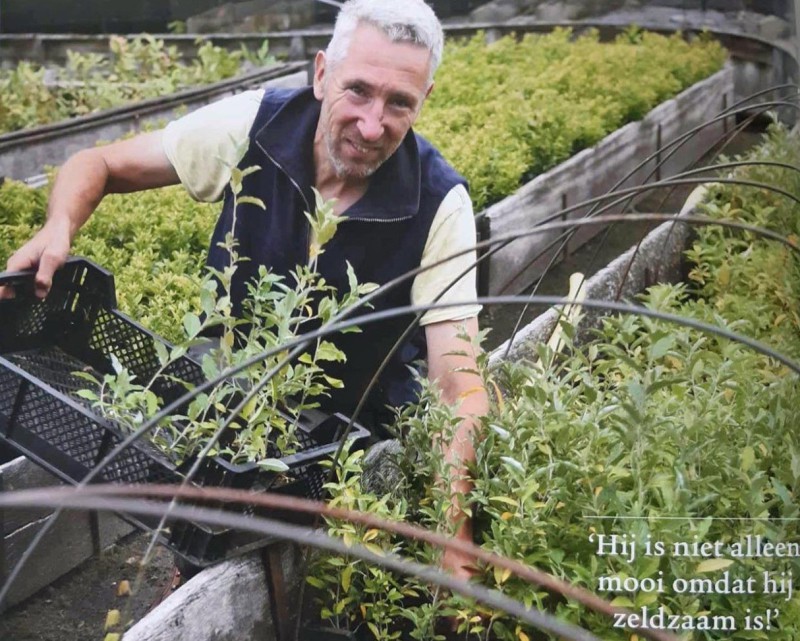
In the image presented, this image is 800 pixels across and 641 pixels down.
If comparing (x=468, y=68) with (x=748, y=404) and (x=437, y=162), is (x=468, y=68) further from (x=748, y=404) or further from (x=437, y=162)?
(x=748, y=404)

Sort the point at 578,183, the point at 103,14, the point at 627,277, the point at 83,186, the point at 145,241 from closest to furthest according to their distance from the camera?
1. the point at 83,186
2. the point at 103,14
3. the point at 145,241
4. the point at 627,277
5. the point at 578,183

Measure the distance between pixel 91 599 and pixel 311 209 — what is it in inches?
37.1

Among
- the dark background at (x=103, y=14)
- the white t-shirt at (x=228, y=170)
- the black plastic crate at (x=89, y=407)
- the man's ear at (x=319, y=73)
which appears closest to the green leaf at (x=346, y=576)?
the black plastic crate at (x=89, y=407)

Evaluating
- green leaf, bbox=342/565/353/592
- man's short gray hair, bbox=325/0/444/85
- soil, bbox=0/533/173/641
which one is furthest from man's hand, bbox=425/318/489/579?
soil, bbox=0/533/173/641

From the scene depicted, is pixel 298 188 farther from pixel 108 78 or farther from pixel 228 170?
pixel 108 78

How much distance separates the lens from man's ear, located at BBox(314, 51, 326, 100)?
204cm

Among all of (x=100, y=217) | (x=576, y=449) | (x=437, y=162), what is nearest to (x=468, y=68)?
(x=437, y=162)

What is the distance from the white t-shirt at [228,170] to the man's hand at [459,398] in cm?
4

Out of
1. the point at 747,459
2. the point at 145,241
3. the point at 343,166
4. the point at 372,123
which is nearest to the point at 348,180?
the point at 343,166

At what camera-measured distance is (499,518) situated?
5.66 ft

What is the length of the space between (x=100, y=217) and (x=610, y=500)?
49.7 inches

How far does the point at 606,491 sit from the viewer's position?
5.54 ft

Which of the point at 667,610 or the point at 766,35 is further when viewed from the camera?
the point at 766,35

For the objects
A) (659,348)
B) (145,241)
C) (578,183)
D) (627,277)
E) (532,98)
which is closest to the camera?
(659,348)
